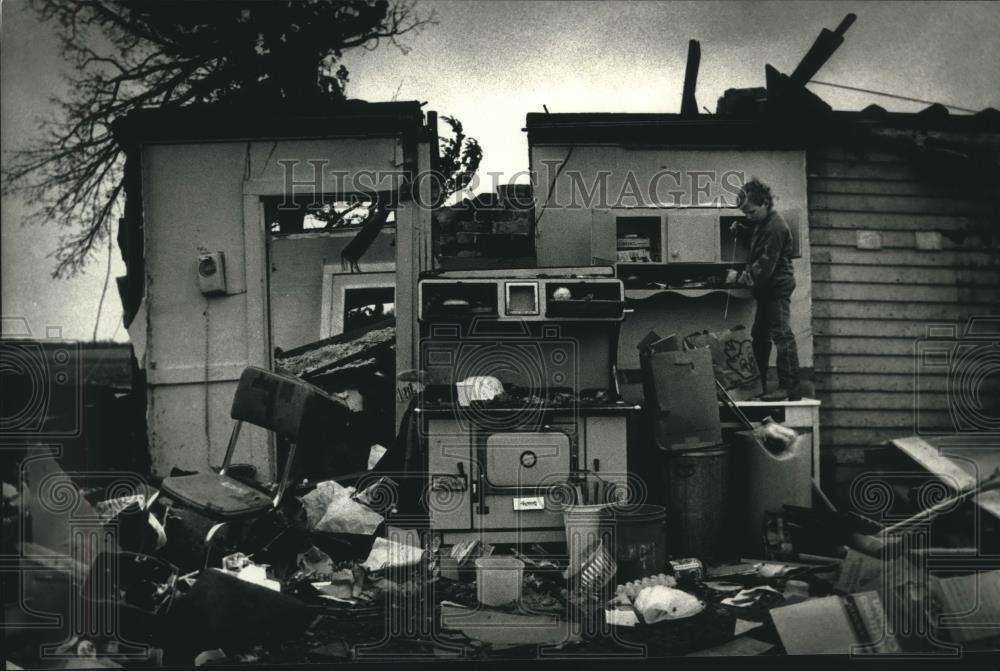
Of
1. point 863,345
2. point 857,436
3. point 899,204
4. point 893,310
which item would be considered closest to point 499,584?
point 857,436

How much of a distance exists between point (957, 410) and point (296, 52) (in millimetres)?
4534

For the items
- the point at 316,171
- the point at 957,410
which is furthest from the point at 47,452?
the point at 957,410

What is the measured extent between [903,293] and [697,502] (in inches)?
87.8

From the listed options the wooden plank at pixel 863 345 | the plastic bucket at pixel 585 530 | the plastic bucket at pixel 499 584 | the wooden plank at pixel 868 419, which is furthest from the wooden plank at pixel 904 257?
the plastic bucket at pixel 499 584

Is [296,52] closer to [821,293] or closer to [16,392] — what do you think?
[16,392]

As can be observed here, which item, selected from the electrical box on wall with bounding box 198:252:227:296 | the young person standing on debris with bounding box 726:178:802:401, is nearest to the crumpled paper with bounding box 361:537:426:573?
the electrical box on wall with bounding box 198:252:227:296

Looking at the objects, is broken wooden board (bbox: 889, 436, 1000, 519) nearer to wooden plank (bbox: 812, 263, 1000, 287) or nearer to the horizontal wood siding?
the horizontal wood siding

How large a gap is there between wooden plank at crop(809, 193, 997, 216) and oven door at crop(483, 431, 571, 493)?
2877mm

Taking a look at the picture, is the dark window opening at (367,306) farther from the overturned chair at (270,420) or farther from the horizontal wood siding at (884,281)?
the horizontal wood siding at (884,281)

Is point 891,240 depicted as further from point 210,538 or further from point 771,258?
point 210,538

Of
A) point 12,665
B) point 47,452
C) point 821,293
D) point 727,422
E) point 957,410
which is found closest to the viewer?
point 12,665

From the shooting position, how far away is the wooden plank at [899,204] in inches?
221

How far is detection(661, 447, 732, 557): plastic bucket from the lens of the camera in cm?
477

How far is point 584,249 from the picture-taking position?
19.1 ft
